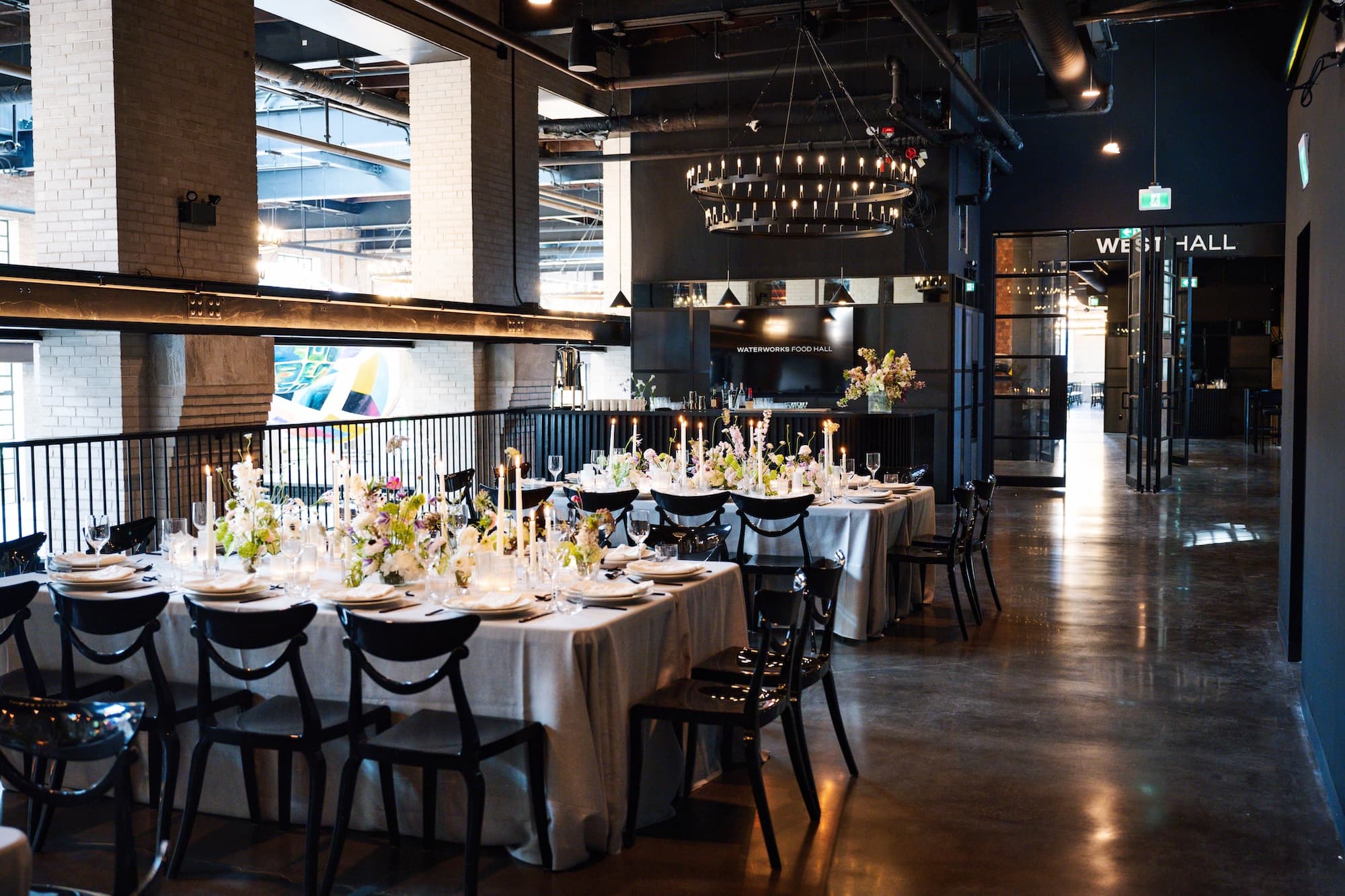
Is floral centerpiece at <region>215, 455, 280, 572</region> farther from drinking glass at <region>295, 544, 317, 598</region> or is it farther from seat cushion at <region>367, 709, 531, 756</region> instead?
seat cushion at <region>367, 709, 531, 756</region>

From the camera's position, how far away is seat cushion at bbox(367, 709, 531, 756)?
151 inches

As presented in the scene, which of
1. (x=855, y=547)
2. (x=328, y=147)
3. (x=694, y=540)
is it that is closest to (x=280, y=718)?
(x=694, y=540)

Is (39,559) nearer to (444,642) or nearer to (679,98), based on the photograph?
(444,642)

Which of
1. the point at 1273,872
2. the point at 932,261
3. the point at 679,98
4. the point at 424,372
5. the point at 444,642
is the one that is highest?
the point at 679,98

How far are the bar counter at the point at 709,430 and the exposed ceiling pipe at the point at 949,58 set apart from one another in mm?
3320

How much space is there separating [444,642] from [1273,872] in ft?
9.29

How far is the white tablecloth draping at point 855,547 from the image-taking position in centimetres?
741

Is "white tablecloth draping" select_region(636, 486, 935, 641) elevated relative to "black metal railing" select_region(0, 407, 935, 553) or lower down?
lower down

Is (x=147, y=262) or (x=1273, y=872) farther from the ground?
(x=147, y=262)

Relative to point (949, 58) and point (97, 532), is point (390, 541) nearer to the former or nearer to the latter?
point (97, 532)

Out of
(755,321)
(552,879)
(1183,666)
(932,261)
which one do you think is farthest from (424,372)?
(552,879)

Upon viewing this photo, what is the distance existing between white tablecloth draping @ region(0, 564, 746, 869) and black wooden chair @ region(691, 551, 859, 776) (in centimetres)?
13

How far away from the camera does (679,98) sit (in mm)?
15602

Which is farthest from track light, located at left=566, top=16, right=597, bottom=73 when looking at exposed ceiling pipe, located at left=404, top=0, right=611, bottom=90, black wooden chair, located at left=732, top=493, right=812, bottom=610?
black wooden chair, located at left=732, top=493, right=812, bottom=610
